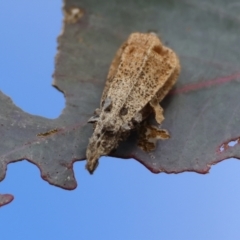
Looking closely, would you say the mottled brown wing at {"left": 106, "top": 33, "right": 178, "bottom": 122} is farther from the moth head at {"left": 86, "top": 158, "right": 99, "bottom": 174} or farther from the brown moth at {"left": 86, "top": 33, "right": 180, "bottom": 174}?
the moth head at {"left": 86, "top": 158, "right": 99, "bottom": 174}

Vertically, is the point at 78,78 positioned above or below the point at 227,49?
below

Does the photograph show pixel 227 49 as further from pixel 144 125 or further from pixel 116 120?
pixel 116 120

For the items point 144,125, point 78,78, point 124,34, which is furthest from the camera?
point 124,34

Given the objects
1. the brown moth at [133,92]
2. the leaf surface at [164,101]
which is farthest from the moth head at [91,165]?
the leaf surface at [164,101]

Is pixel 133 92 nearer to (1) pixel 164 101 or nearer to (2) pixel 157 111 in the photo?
(2) pixel 157 111

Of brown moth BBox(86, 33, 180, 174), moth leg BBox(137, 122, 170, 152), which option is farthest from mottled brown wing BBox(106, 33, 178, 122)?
moth leg BBox(137, 122, 170, 152)

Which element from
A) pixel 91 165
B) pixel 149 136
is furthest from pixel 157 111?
pixel 91 165

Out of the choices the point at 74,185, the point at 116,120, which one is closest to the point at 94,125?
the point at 116,120
